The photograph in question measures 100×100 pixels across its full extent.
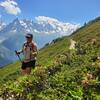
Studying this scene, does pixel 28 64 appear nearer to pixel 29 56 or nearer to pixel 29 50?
pixel 29 56

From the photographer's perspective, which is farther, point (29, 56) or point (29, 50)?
point (29, 56)

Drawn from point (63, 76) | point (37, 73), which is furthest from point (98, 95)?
point (37, 73)

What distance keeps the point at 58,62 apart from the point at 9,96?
7218 mm

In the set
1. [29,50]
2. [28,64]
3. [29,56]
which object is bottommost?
[28,64]

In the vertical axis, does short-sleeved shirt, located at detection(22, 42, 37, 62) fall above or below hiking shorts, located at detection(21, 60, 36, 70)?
above

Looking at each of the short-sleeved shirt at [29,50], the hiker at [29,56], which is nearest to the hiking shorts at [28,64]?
the hiker at [29,56]

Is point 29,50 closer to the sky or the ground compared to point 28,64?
closer to the sky

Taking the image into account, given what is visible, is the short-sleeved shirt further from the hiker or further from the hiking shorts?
the hiking shorts

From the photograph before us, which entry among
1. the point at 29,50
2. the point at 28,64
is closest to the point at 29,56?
the point at 29,50

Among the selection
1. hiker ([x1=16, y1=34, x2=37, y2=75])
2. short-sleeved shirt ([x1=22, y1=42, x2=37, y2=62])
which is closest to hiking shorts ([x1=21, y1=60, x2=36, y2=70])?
hiker ([x1=16, y1=34, x2=37, y2=75])

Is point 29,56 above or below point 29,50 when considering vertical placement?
below

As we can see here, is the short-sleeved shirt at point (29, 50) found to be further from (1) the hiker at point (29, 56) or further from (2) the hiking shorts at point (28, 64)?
(2) the hiking shorts at point (28, 64)

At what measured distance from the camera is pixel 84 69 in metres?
19.5

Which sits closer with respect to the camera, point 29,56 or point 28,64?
point 28,64
